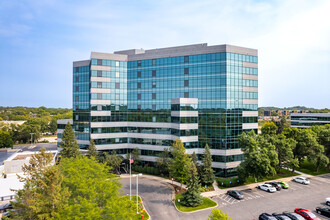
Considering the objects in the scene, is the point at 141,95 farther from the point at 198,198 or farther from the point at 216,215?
the point at 216,215

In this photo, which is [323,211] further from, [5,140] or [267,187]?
[5,140]

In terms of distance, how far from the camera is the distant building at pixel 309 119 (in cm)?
9719

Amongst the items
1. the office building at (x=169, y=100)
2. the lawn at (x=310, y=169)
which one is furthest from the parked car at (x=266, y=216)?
the lawn at (x=310, y=169)

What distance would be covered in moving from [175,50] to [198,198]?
37.1 m

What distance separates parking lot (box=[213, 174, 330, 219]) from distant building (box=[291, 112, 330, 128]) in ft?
235

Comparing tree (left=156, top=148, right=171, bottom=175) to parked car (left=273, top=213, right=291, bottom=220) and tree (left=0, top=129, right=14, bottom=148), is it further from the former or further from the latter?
tree (left=0, top=129, right=14, bottom=148)

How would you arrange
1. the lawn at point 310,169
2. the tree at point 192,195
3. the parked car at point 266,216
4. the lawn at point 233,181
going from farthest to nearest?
the lawn at point 310,169 → the lawn at point 233,181 → the tree at point 192,195 → the parked car at point 266,216

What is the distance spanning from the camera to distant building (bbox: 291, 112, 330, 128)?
319 ft

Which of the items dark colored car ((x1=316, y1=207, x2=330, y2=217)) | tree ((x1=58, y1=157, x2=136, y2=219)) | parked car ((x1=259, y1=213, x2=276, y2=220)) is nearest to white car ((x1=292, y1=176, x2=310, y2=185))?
dark colored car ((x1=316, y1=207, x2=330, y2=217))

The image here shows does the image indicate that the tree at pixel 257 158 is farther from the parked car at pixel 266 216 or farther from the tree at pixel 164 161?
the tree at pixel 164 161

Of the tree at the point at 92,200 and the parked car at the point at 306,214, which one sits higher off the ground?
the tree at the point at 92,200

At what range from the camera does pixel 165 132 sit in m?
51.7

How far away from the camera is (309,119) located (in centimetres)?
10394

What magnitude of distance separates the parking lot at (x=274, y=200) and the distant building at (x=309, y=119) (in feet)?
235
